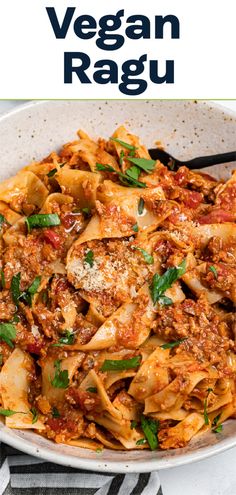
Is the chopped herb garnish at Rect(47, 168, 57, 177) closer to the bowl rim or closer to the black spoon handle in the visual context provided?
the black spoon handle

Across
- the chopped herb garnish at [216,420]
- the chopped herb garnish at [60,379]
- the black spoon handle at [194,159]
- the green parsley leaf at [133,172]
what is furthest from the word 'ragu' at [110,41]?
the chopped herb garnish at [216,420]

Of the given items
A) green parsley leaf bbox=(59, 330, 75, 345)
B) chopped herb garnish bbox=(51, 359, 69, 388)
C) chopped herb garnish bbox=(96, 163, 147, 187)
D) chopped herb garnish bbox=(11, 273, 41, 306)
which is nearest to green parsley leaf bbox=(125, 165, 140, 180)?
chopped herb garnish bbox=(96, 163, 147, 187)

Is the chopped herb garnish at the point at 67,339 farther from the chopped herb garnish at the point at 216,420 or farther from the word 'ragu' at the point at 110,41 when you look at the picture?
the word 'ragu' at the point at 110,41

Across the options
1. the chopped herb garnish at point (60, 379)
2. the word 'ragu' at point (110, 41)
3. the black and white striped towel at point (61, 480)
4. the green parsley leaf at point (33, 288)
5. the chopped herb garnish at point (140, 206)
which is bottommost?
the black and white striped towel at point (61, 480)

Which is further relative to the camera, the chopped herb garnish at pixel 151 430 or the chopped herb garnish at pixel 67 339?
the chopped herb garnish at pixel 67 339

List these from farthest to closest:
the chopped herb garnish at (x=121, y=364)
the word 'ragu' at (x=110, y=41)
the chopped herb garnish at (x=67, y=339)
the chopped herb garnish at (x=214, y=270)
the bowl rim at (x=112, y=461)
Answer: the word 'ragu' at (x=110, y=41), the chopped herb garnish at (x=214, y=270), the chopped herb garnish at (x=67, y=339), the chopped herb garnish at (x=121, y=364), the bowl rim at (x=112, y=461)

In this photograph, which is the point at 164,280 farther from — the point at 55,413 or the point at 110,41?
the point at 110,41

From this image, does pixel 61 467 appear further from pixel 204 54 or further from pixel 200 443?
pixel 204 54
